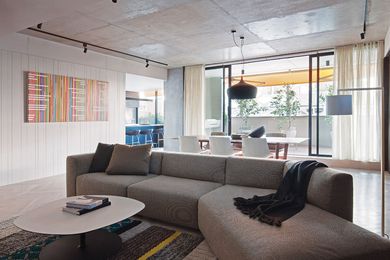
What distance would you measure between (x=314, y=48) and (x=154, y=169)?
479cm

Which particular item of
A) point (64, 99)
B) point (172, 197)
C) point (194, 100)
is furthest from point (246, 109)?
point (172, 197)

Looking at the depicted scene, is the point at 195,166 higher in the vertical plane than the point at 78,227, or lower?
higher

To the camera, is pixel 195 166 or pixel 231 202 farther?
pixel 195 166

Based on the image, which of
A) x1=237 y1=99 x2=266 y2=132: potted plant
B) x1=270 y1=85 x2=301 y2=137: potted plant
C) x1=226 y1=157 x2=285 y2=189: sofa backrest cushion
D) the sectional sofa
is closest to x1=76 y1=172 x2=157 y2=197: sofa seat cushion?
the sectional sofa

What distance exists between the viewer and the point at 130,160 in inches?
140

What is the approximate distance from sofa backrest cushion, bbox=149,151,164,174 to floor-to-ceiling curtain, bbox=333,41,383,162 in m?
4.11

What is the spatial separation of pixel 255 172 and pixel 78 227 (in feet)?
5.89

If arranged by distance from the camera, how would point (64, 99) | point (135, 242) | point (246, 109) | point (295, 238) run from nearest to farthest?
point (295, 238) → point (135, 242) → point (64, 99) → point (246, 109)

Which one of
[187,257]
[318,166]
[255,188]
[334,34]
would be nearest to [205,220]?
[187,257]

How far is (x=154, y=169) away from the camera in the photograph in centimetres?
368

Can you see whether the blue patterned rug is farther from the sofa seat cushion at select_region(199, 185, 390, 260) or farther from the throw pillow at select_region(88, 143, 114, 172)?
the throw pillow at select_region(88, 143, 114, 172)

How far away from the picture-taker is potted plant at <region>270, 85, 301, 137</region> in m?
9.02

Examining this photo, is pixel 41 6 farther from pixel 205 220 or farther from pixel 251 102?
pixel 251 102

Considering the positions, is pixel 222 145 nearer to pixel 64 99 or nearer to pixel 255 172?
pixel 255 172
